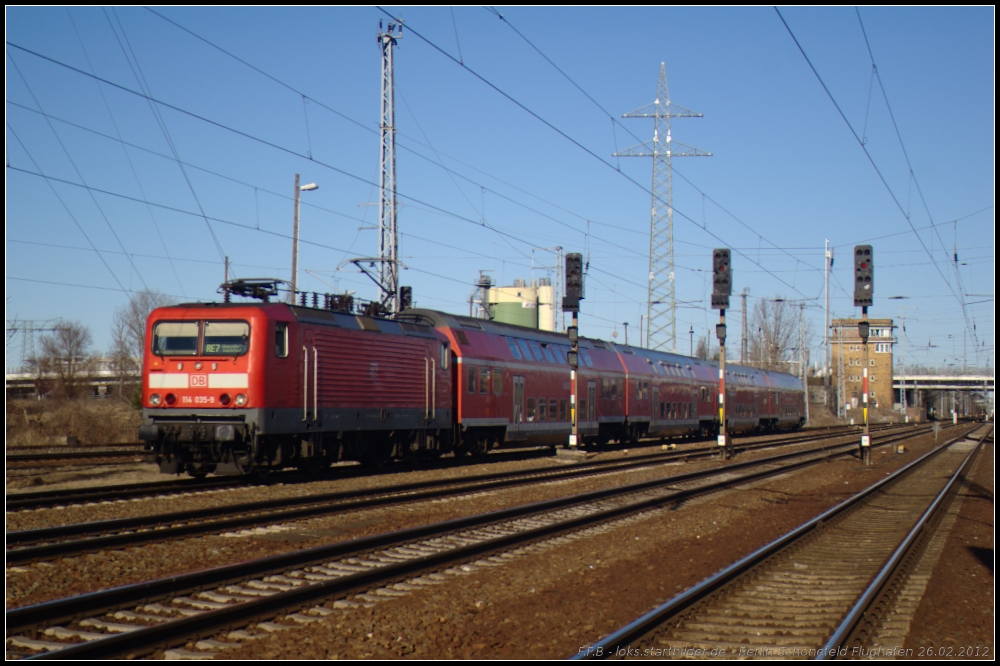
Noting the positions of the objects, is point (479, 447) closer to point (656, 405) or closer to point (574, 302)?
point (574, 302)

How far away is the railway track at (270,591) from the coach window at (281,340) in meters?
6.41

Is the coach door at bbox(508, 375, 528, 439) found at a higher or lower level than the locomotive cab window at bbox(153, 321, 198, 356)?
lower

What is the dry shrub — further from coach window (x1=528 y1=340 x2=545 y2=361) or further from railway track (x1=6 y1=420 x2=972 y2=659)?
railway track (x1=6 y1=420 x2=972 y2=659)

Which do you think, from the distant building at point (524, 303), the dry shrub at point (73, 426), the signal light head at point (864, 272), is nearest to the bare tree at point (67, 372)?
the dry shrub at point (73, 426)

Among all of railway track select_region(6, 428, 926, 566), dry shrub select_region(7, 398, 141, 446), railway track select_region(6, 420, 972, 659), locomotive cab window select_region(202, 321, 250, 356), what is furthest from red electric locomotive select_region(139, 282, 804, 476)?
dry shrub select_region(7, 398, 141, 446)

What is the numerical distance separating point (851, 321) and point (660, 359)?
237 ft

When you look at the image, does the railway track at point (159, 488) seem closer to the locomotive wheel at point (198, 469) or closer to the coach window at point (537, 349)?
the locomotive wheel at point (198, 469)

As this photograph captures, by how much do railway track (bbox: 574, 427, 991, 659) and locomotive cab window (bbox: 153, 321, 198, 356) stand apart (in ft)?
38.7

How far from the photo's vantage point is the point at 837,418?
83.7 meters

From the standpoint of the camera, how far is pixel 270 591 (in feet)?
28.8

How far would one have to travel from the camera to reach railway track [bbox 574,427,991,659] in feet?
23.4

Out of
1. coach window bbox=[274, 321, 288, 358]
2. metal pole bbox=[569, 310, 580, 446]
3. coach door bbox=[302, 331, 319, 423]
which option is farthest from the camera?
metal pole bbox=[569, 310, 580, 446]

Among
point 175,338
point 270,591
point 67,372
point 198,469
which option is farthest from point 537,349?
point 67,372

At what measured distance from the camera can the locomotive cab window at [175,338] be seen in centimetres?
1762
